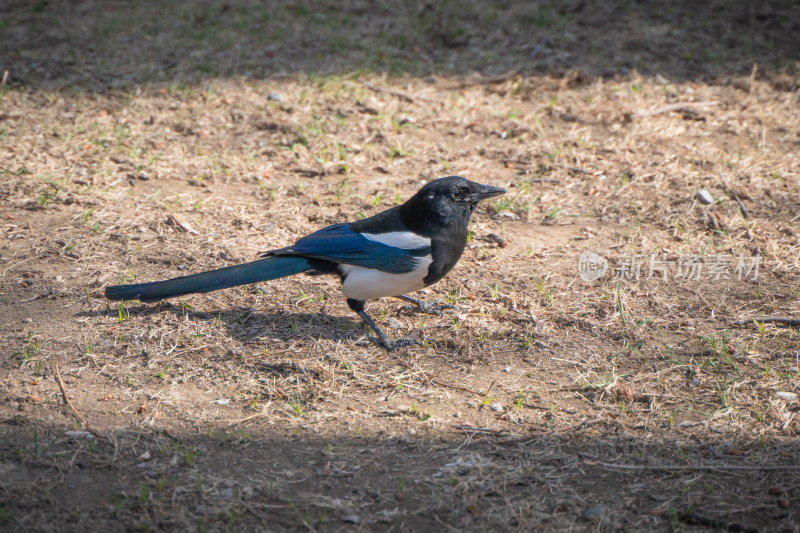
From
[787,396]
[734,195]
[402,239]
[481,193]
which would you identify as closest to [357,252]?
[402,239]

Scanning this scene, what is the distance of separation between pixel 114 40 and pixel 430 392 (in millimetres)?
5706

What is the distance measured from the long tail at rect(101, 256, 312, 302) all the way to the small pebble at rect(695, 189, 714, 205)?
289 cm

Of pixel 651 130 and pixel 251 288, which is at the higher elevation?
pixel 651 130

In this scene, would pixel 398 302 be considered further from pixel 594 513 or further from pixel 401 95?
pixel 401 95

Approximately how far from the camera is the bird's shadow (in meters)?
3.90

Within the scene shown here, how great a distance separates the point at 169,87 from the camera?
650cm

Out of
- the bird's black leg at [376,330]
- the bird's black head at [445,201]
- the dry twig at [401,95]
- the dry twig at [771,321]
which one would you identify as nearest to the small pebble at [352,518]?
the bird's black leg at [376,330]

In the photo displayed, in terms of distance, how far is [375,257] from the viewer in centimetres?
394

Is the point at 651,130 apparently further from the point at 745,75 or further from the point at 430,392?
the point at 430,392

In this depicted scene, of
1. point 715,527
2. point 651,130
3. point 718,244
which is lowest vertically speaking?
point 715,527

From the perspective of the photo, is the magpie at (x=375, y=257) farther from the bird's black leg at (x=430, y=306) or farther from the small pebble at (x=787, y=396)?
the small pebble at (x=787, y=396)

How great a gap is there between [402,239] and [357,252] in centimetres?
25

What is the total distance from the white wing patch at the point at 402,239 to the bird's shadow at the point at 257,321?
0.49 metres

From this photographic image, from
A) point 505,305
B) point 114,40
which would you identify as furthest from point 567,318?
point 114,40
